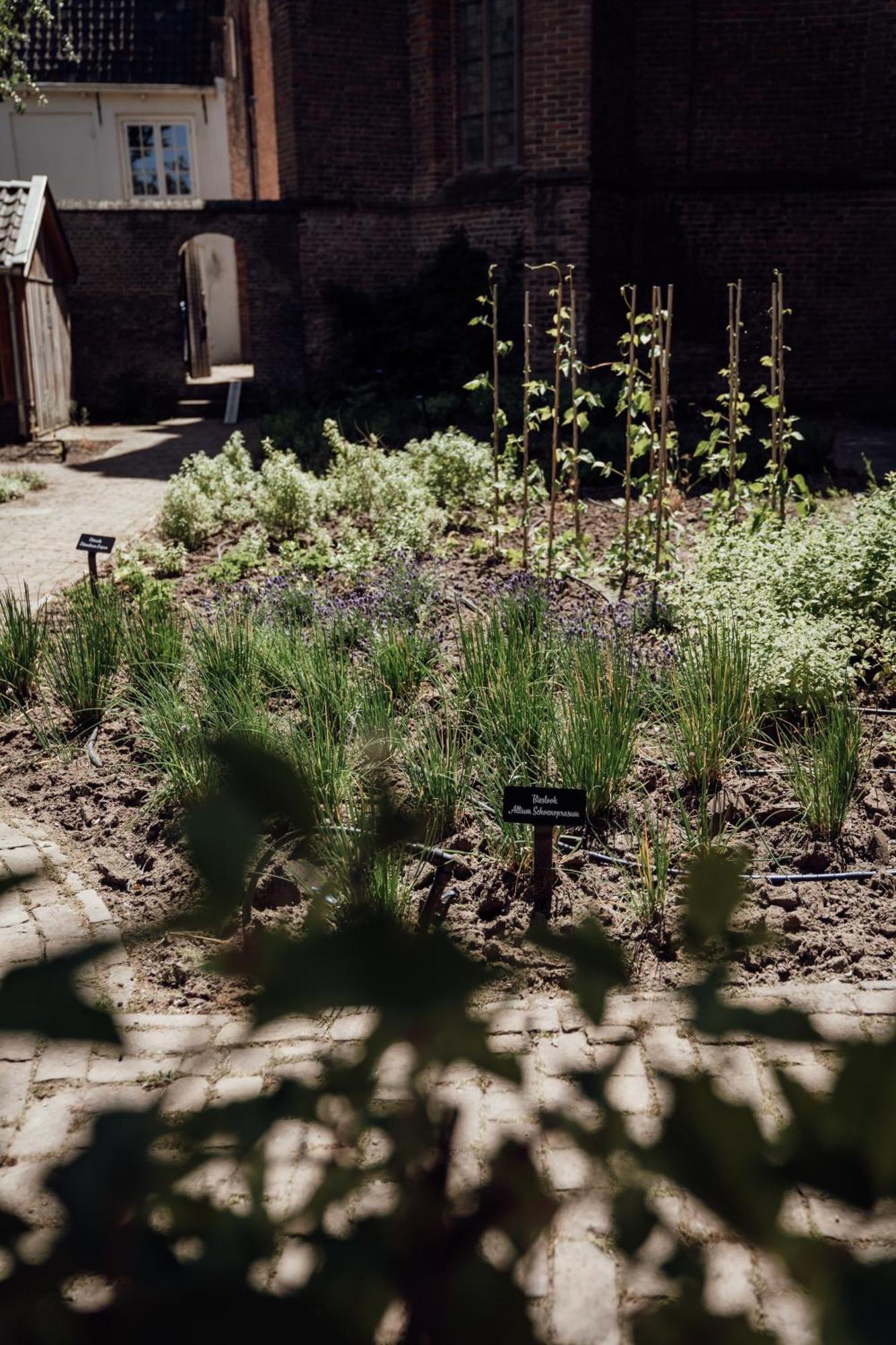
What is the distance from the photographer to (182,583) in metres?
→ 7.54

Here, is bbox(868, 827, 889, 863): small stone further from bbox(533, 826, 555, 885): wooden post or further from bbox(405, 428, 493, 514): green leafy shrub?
bbox(405, 428, 493, 514): green leafy shrub

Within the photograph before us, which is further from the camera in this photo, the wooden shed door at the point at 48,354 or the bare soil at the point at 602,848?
the wooden shed door at the point at 48,354

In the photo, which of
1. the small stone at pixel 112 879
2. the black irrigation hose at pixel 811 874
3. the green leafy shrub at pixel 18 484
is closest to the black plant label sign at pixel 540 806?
the black irrigation hose at pixel 811 874

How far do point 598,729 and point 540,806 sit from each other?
0.78 metres

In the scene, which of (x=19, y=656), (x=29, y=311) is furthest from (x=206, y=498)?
(x=29, y=311)

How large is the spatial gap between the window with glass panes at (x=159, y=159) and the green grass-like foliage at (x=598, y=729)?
21.7 metres

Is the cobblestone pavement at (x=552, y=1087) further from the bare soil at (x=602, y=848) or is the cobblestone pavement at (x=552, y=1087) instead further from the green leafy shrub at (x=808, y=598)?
the green leafy shrub at (x=808, y=598)

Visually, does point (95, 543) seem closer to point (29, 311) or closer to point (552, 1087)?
point (552, 1087)

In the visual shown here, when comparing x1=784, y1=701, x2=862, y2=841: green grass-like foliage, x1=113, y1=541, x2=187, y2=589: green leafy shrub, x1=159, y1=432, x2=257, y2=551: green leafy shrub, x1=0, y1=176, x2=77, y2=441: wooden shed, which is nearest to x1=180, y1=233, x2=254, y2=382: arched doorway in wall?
x1=0, y1=176, x2=77, y2=441: wooden shed

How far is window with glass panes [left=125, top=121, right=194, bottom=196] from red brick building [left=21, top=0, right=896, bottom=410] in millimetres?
6730

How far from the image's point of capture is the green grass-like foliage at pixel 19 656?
5.43m

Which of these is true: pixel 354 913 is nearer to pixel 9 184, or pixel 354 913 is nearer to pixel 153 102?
pixel 9 184

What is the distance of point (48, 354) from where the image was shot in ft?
54.3

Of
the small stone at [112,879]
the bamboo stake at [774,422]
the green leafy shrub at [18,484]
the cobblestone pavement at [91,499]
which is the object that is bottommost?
the small stone at [112,879]
